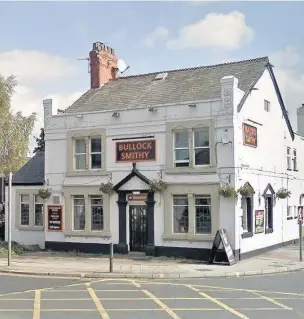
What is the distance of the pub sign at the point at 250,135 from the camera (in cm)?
2198

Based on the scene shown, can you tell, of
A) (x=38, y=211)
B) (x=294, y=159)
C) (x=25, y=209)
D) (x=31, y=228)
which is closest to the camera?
(x=31, y=228)

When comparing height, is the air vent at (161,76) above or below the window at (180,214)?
above

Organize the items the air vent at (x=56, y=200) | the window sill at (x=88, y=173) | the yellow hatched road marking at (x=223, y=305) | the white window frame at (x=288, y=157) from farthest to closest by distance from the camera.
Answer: the white window frame at (x=288, y=157) → the air vent at (x=56, y=200) → the window sill at (x=88, y=173) → the yellow hatched road marking at (x=223, y=305)

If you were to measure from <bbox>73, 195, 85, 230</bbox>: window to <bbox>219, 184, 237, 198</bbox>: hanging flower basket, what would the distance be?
7100 millimetres

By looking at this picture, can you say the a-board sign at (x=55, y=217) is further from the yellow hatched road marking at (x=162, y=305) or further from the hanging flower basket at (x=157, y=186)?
the yellow hatched road marking at (x=162, y=305)

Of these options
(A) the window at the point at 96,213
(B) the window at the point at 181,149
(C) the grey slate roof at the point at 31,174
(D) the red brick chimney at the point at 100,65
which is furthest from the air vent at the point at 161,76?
(C) the grey slate roof at the point at 31,174

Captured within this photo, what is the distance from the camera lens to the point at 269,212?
2505 cm

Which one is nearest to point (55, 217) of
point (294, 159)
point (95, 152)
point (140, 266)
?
point (95, 152)

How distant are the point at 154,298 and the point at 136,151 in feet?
35.4

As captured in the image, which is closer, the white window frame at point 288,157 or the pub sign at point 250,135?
the pub sign at point 250,135

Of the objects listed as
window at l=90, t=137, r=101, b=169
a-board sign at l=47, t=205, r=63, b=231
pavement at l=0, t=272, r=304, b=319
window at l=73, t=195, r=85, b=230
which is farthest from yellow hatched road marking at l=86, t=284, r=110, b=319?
a-board sign at l=47, t=205, r=63, b=231

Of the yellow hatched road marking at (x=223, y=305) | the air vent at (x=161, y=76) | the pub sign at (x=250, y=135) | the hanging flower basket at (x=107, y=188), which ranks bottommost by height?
the yellow hatched road marking at (x=223, y=305)

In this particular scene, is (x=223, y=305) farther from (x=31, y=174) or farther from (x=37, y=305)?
(x=31, y=174)

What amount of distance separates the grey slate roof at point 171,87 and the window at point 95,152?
6.15ft
